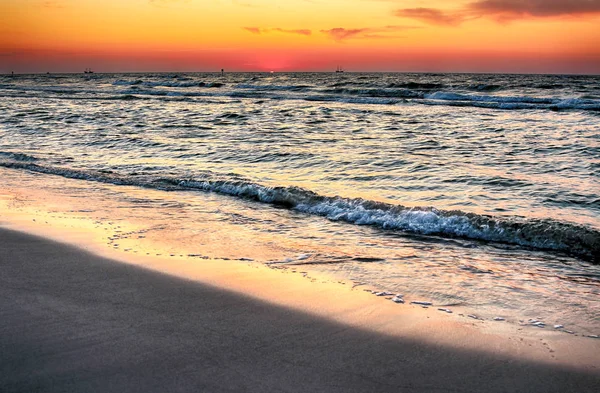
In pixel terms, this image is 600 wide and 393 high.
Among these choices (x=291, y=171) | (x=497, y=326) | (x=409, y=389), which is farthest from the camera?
(x=291, y=171)

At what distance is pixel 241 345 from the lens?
315cm

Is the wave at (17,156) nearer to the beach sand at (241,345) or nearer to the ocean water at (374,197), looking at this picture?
the ocean water at (374,197)

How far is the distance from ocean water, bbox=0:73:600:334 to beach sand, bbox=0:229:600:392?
669mm

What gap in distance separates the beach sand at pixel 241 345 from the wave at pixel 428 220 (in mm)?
2599

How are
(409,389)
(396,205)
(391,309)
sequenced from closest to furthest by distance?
(409,389)
(391,309)
(396,205)

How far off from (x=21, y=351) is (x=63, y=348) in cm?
21

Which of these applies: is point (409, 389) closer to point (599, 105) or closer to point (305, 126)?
point (305, 126)

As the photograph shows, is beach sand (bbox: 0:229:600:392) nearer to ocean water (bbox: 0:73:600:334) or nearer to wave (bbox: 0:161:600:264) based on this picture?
ocean water (bbox: 0:73:600:334)

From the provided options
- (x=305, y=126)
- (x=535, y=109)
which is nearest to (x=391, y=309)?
(x=305, y=126)

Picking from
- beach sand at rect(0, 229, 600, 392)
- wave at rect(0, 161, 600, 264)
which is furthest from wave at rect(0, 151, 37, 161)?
beach sand at rect(0, 229, 600, 392)

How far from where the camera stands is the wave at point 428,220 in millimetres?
5965

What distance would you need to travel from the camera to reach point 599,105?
27.8 metres

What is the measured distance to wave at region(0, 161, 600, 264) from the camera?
19.6 feet

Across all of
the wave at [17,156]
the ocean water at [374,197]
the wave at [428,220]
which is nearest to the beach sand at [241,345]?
the ocean water at [374,197]
